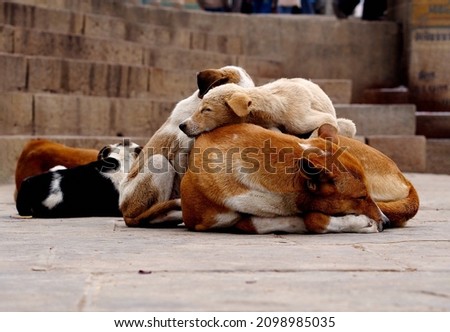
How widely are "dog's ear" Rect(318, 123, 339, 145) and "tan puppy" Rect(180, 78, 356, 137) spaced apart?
0.12 m

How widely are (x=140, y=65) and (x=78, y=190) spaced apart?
7.47 metres

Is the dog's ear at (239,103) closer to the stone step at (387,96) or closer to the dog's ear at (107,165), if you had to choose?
the dog's ear at (107,165)

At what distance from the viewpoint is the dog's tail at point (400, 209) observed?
21.4ft

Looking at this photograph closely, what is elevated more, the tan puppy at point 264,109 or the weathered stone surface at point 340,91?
the tan puppy at point 264,109

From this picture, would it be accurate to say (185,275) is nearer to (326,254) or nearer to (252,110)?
(326,254)

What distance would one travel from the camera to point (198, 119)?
251 inches

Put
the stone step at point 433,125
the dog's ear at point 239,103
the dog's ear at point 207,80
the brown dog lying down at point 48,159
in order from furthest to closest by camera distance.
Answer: the stone step at point 433,125 < the brown dog lying down at point 48,159 < the dog's ear at point 207,80 < the dog's ear at point 239,103

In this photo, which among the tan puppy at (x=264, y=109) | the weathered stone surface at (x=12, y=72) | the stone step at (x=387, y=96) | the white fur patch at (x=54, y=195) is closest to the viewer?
the tan puppy at (x=264, y=109)

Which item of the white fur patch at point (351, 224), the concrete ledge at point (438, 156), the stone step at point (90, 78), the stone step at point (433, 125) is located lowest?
the concrete ledge at point (438, 156)

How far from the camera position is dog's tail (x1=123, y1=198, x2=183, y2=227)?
6.76 metres

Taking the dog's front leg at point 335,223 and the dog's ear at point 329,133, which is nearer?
the dog's front leg at point 335,223

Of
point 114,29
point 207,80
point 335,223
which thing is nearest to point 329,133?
point 335,223

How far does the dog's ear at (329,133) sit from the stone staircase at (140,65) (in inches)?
241

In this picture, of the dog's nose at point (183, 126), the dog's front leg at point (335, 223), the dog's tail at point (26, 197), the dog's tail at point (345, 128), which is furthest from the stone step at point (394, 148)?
the dog's front leg at point (335, 223)
